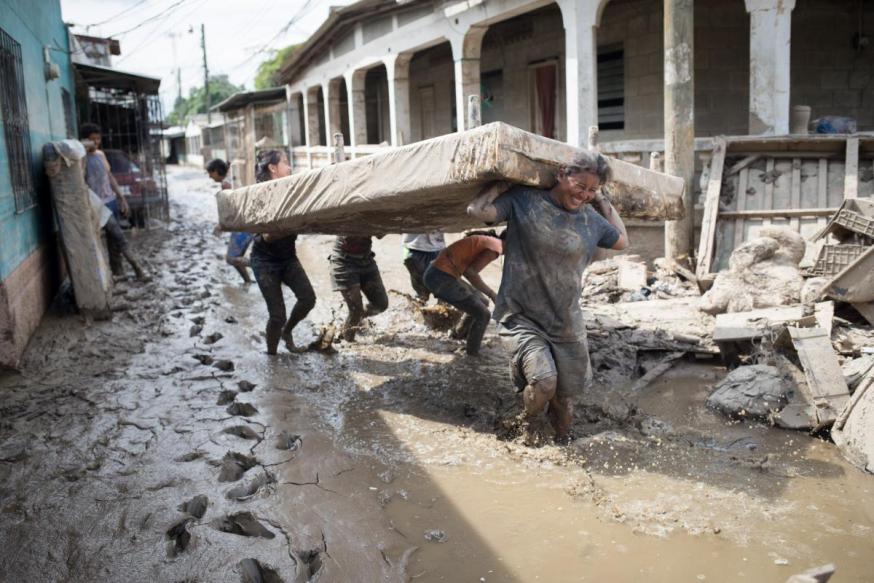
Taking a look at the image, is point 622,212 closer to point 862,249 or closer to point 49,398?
point 862,249

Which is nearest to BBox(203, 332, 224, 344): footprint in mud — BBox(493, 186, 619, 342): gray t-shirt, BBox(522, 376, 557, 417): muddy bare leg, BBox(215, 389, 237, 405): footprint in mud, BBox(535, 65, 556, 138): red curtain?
BBox(215, 389, 237, 405): footprint in mud

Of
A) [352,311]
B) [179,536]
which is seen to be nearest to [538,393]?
[179,536]

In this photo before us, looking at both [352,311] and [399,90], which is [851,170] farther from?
[399,90]

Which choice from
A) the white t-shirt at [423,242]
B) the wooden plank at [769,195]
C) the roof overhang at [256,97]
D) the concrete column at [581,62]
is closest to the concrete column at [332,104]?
the roof overhang at [256,97]

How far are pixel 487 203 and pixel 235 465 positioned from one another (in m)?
1.89

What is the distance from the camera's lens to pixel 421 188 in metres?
3.82

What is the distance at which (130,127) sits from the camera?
17.0 meters

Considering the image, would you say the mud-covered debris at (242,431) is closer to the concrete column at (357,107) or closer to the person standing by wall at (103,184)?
the person standing by wall at (103,184)

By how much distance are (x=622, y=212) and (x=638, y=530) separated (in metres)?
1.98

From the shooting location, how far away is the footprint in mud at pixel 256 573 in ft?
9.55

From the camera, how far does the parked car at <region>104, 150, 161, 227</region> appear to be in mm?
14477

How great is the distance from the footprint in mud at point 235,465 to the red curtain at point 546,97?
10899 millimetres

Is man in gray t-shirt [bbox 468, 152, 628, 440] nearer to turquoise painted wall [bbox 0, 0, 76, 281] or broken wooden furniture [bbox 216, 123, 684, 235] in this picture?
broken wooden furniture [bbox 216, 123, 684, 235]

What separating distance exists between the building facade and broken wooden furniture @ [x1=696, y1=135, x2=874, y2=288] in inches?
238
